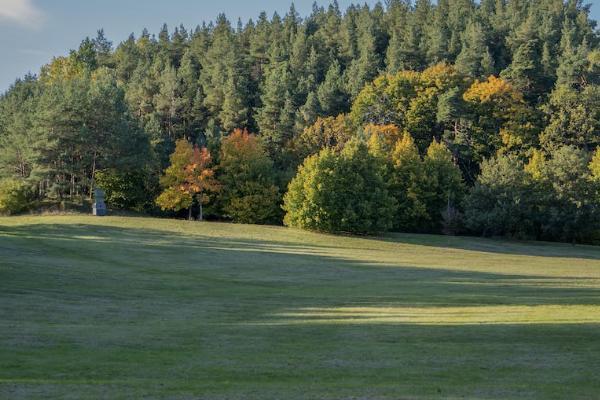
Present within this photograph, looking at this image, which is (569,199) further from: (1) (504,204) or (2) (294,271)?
(2) (294,271)

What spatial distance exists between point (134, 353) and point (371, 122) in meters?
88.7

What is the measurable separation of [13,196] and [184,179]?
20.3 m

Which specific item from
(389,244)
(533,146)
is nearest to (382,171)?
(389,244)

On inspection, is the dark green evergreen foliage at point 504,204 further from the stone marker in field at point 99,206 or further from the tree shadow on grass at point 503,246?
the stone marker in field at point 99,206

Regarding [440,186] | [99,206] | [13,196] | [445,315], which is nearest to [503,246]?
[440,186]

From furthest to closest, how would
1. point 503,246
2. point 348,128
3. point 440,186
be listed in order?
point 348,128, point 440,186, point 503,246

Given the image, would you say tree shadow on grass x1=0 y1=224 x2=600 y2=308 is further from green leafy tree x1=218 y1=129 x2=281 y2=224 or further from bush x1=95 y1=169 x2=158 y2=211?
bush x1=95 y1=169 x2=158 y2=211

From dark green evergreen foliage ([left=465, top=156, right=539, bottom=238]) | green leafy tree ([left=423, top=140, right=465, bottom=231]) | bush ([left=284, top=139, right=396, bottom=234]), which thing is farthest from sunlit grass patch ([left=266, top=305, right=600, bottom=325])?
green leafy tree ([left=423, top=140, right=465, bottom=231])

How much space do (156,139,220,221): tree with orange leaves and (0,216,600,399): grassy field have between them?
107 feet

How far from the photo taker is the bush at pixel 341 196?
70438 millimetres

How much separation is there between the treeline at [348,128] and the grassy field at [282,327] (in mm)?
32118

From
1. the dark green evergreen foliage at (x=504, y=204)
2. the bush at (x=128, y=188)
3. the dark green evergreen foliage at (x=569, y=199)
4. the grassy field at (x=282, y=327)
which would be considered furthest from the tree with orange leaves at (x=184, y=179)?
the dark green evergreen foliage at (x=569, y=199)

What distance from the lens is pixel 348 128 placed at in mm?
101188

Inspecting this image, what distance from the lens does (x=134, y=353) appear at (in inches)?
593
